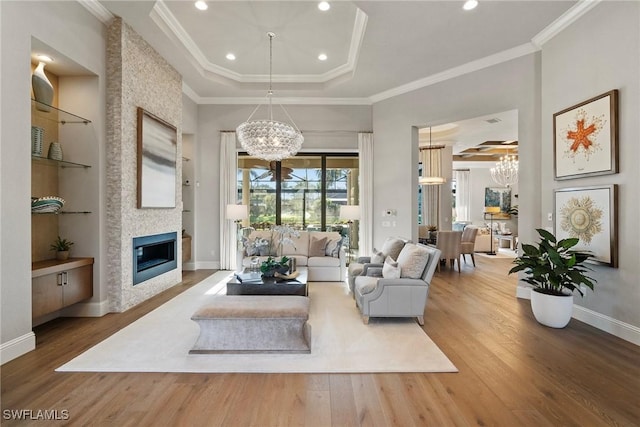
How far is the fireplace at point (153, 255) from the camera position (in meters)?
4.29

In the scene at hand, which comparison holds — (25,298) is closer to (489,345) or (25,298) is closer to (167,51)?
(167,51)

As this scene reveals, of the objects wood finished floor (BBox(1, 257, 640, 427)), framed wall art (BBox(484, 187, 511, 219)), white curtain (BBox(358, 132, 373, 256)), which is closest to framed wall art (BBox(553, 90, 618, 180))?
wood finished floor (BBox(1, 257, 640, 427))

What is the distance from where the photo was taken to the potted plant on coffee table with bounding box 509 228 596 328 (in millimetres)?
3281

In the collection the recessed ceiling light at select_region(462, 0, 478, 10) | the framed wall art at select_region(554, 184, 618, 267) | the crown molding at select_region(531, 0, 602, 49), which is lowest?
the framed wall art at select_region(554, 184, 618, 267)

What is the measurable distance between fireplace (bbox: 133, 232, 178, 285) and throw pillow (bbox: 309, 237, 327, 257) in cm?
259

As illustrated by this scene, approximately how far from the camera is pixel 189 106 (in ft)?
21.0

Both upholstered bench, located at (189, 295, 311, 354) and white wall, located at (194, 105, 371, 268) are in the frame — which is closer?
upholstered bench, located at (189, 295, 311, 354)

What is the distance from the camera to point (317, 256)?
5820mm

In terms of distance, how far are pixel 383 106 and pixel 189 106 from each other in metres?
4.33

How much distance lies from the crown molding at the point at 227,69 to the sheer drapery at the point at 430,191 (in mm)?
4749

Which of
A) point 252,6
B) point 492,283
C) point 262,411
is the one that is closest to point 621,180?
point 492,283

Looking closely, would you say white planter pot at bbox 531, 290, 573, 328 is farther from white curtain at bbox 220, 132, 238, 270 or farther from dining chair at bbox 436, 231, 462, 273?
white curtain at bbox 220, 132, 238, 270

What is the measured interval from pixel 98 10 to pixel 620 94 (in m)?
6.32

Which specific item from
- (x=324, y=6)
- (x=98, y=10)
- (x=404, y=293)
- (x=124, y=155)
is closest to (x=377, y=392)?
(x=404, y=293)
